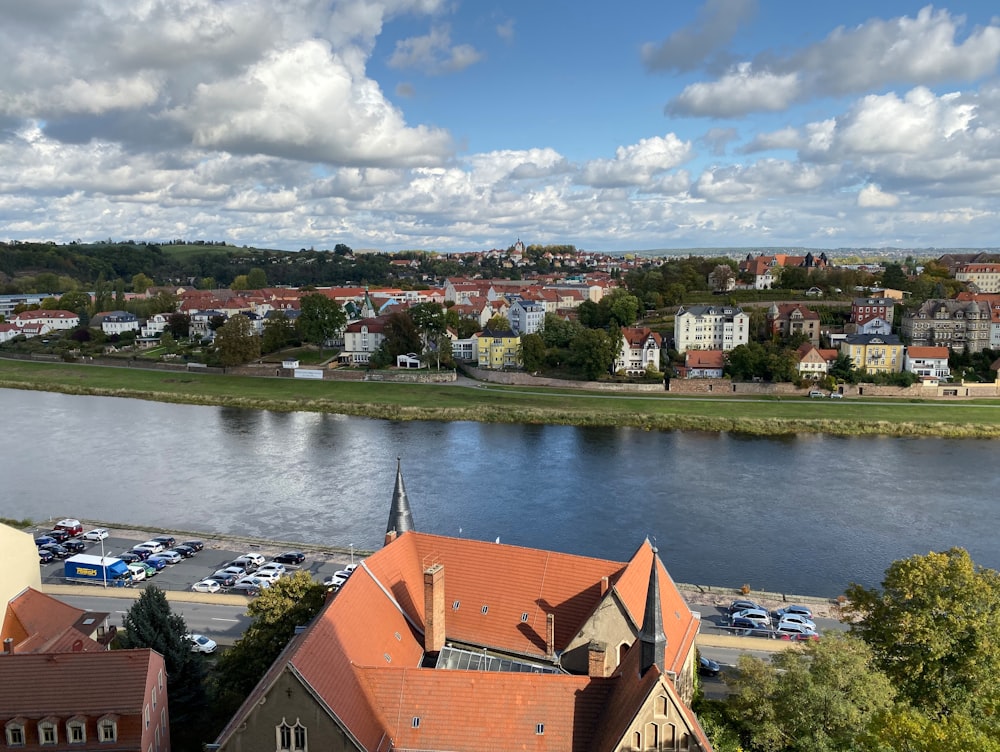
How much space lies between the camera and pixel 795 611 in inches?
859

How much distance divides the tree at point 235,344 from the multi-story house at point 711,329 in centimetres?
3905

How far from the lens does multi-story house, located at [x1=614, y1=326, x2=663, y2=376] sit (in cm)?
6247

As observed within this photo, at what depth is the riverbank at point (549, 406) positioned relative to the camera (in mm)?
49375

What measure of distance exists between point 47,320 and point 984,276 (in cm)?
11806

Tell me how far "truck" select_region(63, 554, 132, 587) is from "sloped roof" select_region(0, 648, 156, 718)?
11141 mm

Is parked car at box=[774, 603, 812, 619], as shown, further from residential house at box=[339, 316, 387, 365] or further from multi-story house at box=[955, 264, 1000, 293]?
multi-story house at box=[955, 264, 1000, 293]

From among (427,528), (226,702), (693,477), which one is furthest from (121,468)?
(693,477)

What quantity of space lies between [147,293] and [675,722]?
11846 centimetres

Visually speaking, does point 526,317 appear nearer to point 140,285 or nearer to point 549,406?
point 549,406

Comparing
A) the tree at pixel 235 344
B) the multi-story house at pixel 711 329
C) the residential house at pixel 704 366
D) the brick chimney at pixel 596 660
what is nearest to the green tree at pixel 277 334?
the tree at pixel 235 344

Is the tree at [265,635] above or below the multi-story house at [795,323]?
below

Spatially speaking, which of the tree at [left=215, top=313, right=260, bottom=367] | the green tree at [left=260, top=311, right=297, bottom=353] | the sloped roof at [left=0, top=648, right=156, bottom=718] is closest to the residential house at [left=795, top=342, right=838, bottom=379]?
the green tree at [left=260, top=311, right=297, bottom=353]

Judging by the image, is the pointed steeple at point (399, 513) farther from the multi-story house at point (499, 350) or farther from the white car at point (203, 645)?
the multi-story house at point (499, 350)

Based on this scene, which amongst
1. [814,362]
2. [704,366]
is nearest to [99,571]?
[704,366]
